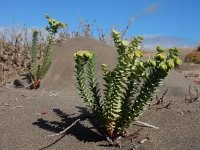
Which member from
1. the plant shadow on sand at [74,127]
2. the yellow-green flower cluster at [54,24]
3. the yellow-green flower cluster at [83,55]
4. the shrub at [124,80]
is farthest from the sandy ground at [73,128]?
the yellow-green flower cluster at [54,24]

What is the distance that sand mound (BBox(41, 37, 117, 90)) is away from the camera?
300 inches

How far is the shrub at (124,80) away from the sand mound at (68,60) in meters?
3.67

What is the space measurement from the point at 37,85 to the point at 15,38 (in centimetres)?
310

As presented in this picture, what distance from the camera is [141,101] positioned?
3.45 m

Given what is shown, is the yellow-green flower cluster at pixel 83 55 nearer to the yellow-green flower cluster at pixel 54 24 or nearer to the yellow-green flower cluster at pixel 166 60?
the yellow-green flower cluster at pixel 166 60

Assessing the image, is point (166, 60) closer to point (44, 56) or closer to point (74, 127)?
point (74, 127)

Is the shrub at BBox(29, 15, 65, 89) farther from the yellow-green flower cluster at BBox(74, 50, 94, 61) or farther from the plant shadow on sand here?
the yellow-green flower cluster at BBox(74, 50, 94, 61)

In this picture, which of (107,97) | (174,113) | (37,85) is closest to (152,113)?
(174,113)

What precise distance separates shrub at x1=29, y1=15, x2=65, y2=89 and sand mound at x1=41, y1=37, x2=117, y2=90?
0.17m

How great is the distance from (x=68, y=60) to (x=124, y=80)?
4716 millimetres

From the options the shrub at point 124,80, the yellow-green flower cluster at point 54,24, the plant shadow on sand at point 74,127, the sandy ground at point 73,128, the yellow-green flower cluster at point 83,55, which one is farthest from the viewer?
the yellow-green flower cluster at point 54,24

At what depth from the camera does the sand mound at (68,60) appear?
7613 mm

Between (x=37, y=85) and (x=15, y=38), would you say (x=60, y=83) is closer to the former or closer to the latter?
(x=37, y=85)

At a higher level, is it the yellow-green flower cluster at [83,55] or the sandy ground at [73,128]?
the yellow-green flower cluster at [83,55]
